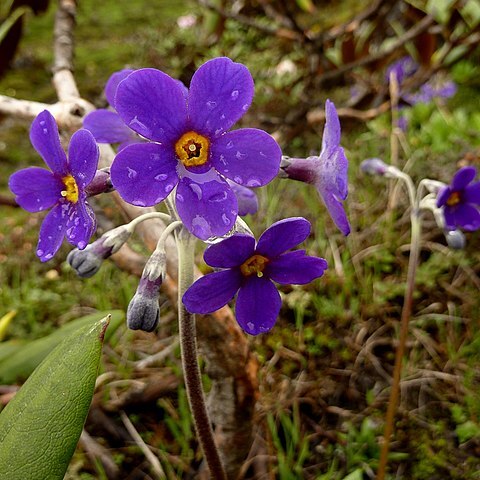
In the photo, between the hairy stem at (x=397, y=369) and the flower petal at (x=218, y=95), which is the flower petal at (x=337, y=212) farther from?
the hairy stem at (x=397, y=369)

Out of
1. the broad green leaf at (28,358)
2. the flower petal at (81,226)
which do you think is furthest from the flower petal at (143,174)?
the broad green leaf at (28,358)

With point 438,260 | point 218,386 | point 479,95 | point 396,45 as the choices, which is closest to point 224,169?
point 218,386

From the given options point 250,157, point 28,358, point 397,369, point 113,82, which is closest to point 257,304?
point 250,157

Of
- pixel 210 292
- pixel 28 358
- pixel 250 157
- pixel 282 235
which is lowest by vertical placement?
pixel 28 358

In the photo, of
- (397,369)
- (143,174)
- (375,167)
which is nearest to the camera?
(143,174)

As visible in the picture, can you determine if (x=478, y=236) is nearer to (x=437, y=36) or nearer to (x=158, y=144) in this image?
(x=437, y=36)

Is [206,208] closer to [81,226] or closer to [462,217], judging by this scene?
[81,226]
